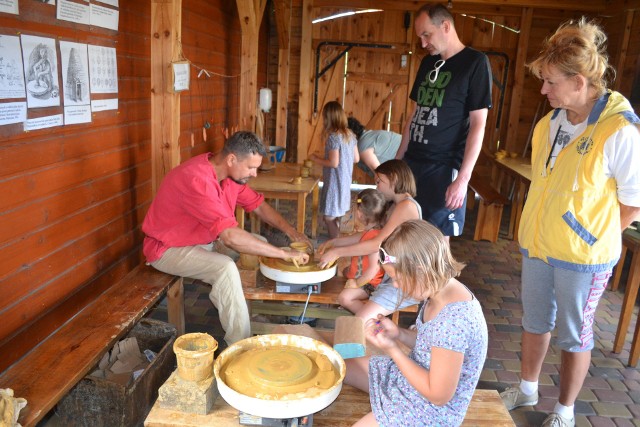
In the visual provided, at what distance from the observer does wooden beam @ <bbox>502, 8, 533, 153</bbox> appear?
9.48 metres

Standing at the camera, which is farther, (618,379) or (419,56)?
(419,56)

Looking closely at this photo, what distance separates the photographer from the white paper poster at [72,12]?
3111 mm

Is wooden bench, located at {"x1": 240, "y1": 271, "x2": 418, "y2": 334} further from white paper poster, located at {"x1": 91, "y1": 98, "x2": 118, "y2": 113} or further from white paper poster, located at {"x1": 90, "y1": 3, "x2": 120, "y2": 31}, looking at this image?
white paper poster, located at {"x1": 90, "y1": 3, "x2": 120, "y2": 31}

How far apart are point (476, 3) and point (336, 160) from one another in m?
5.39

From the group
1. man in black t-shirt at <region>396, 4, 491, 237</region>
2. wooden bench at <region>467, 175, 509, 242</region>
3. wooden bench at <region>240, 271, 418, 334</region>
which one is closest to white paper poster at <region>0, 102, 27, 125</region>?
wooden bench at <region>240, 271, 418, 334</region>

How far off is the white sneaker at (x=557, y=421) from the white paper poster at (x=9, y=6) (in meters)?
3.60

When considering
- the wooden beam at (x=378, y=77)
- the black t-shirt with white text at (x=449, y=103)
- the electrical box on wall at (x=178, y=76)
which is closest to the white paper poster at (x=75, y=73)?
the electrical box on wall at (x=178, y=76)

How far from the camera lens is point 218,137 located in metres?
7.14

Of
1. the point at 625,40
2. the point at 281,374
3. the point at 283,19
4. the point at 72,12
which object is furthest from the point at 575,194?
the point at 625,40

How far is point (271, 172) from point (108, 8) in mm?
3013

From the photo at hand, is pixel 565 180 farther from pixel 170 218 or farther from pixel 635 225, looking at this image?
pixel 170 218

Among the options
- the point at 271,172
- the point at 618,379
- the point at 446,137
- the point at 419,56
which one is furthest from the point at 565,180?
the point at 419,56

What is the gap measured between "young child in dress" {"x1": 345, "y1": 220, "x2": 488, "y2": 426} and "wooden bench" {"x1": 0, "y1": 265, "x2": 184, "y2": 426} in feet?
4.23

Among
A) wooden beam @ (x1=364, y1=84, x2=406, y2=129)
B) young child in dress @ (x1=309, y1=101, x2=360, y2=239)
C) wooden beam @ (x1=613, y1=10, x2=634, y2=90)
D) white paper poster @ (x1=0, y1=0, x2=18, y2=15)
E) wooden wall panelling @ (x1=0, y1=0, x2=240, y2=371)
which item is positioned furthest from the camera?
wooden beam @ (x1=364, y1=84, x2=406, y2=129)
